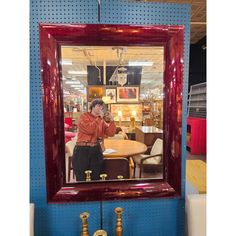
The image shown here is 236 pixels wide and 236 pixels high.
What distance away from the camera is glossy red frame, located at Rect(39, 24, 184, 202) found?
1.20m

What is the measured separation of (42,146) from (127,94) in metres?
0.58

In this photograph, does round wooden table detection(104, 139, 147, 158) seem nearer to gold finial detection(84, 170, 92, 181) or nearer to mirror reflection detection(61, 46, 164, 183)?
mirror reflection detection(61, 46, 164, 183)

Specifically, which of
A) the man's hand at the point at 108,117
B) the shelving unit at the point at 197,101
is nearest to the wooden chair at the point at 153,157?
the man's hand at the point at 108,117

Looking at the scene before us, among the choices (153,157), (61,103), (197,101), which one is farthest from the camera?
(197,101)

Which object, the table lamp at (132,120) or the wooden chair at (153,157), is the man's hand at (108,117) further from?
the wooden chair at (153,157)

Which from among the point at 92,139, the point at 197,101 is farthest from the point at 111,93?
the point at 197,101

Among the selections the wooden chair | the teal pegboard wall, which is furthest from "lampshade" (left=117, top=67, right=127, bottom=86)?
the wooden chair

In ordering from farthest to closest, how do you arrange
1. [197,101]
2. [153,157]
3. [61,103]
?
[197,101]
[153,157]
[61,103]

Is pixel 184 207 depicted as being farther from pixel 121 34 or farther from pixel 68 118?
pixel 121 34

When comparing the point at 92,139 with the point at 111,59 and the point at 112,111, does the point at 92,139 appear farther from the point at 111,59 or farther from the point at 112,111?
the point at 111,59

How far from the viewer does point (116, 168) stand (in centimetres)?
133

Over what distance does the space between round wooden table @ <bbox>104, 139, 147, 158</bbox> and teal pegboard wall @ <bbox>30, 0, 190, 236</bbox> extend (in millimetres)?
279
